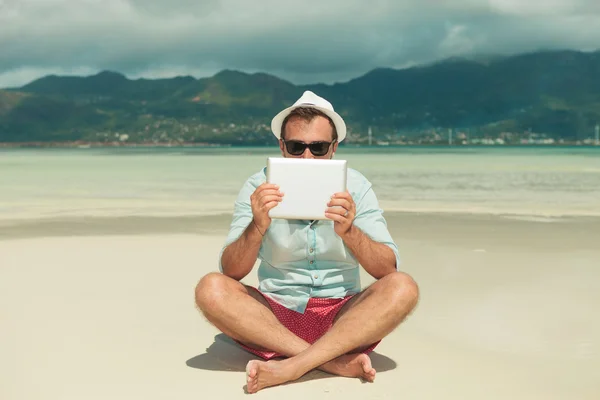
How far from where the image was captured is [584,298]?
21.3 ft

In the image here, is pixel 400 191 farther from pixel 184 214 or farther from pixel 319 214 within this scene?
pixel 319 214

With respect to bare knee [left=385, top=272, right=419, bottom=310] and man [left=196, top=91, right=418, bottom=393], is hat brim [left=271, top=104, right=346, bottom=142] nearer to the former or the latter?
man [left=196, top=91, right=418, bottom=393]

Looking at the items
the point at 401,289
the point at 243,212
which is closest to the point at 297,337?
the point at 401,289

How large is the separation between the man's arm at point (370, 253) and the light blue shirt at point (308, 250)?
0.06 metres

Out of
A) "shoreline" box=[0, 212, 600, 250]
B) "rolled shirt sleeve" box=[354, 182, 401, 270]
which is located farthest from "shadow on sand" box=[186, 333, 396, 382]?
"shoreline" box=[0, 212, 600, 250]

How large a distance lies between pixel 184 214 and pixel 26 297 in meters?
8.18

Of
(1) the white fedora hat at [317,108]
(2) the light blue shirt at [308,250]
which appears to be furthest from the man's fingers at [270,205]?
(1) the white fedora hat at [317,108]

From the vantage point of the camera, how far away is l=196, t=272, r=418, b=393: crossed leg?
4.01m

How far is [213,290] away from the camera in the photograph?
4.18 m

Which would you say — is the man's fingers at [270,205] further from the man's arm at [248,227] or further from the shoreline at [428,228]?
the shoreline at [428,228]

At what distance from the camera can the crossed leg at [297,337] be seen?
4.01 meters

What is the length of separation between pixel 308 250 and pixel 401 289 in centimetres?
54

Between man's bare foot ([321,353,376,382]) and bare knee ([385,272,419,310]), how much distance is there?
35cm

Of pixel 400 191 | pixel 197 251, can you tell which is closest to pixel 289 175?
pixel 197 251
